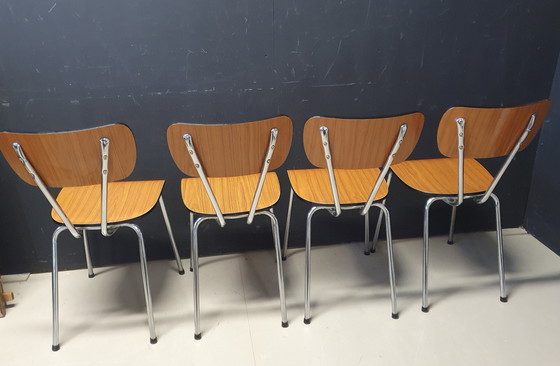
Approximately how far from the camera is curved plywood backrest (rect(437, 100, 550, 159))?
1543mm

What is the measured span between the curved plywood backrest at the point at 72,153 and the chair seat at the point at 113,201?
182 mm

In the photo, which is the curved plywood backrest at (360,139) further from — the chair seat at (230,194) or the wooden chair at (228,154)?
the chair seat at (230,194)

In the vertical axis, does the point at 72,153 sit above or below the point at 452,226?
above

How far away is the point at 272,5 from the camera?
184cm

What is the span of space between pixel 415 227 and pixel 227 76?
1.19m

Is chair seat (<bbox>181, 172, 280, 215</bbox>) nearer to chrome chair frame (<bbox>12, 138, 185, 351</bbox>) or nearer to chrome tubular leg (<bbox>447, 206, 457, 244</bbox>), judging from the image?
chrome chair frame (<bbox>12, 138, 185, 351</bbox>)

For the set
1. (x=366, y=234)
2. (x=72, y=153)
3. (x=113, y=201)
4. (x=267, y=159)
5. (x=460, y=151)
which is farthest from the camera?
(x=366, y=234)

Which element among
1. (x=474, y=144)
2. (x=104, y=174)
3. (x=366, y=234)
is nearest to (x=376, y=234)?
(x=366, y=234)

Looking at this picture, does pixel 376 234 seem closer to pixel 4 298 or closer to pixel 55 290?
pixel 55 290

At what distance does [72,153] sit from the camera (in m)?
1.39

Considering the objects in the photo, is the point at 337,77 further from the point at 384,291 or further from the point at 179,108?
the point at 384,291

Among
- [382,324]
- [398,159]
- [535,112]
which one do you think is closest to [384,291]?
[382,324]

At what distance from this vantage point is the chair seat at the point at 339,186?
174cm

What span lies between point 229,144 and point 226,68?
0.59 m
